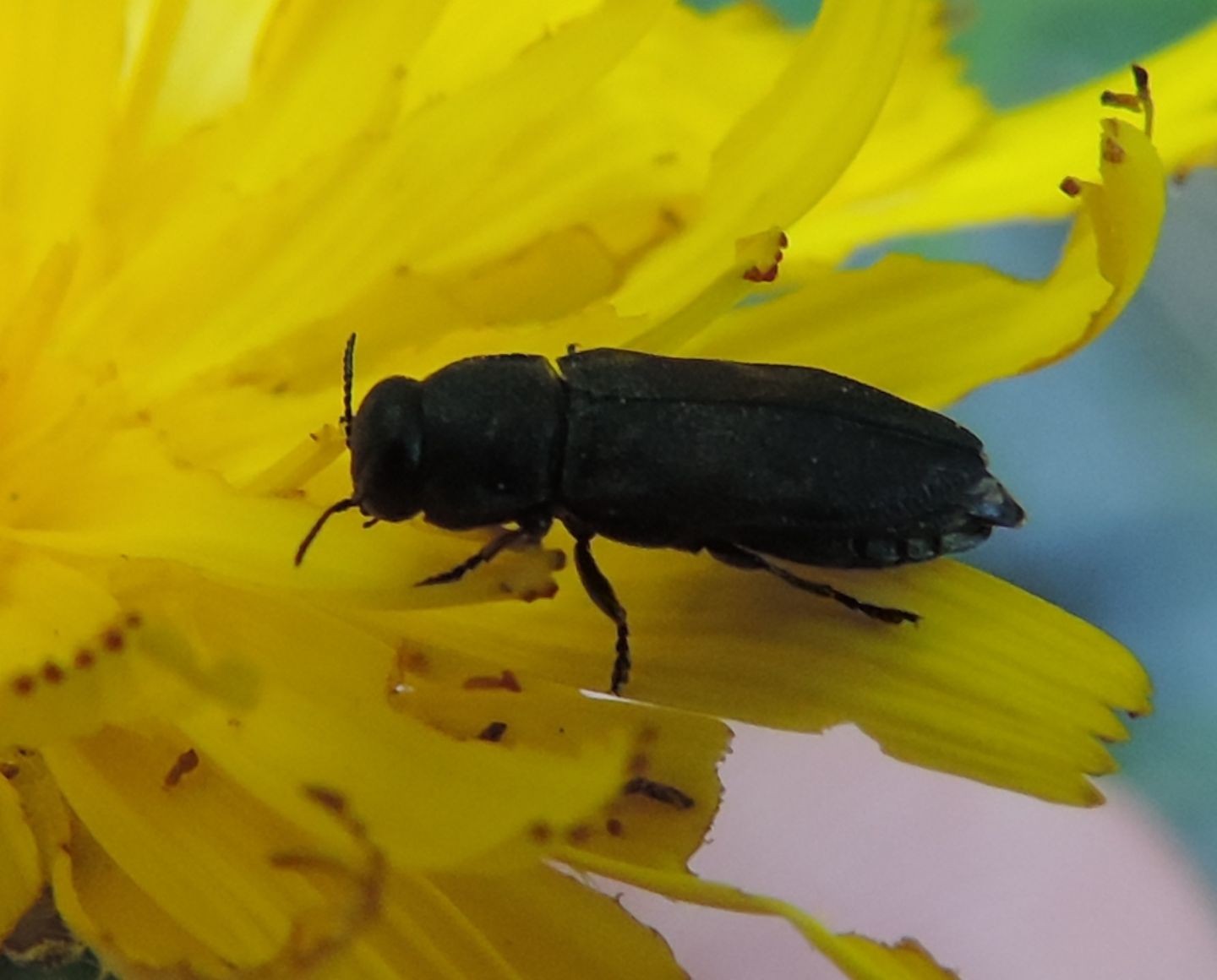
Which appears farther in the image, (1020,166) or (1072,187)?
(1020,166)

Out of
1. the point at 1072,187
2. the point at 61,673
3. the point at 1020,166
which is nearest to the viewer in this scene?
the point at 61,673

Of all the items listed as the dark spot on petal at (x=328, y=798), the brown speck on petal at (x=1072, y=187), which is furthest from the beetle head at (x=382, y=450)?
the brown speck on petal at (x=1072, y=187)

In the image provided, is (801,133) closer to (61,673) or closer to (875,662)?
(875,662)

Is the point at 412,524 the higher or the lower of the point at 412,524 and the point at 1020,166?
the lower

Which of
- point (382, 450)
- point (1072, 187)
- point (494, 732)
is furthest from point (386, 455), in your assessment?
point (1072, 187)

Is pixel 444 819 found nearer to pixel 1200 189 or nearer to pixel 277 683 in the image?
pixel 277 683

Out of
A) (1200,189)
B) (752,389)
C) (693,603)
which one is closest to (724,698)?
(693,603)
